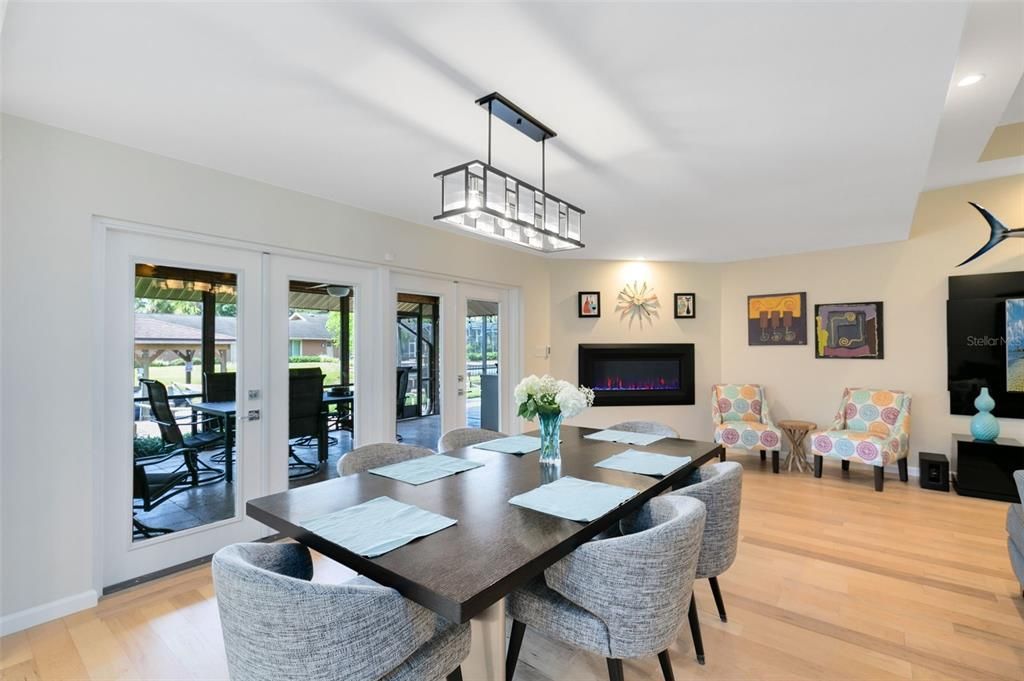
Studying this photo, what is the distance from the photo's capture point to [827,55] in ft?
5.78

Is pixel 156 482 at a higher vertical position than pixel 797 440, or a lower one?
higher

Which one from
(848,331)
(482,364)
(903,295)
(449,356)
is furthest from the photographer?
(848,331)

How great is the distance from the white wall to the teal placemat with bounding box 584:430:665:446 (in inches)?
107

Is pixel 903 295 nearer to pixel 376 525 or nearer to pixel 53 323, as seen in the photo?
pixel 376 525

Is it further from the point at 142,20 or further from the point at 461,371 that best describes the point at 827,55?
the point at 461,371

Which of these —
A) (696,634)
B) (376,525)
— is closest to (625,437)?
(696,634)

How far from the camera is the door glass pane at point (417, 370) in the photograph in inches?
160

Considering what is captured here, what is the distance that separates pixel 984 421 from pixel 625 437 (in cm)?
354

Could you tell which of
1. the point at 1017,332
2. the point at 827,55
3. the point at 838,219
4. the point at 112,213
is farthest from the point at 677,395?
the point at 112,213

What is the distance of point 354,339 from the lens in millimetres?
3711

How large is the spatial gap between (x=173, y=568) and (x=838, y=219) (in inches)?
215

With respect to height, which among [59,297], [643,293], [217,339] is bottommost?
[217,339]

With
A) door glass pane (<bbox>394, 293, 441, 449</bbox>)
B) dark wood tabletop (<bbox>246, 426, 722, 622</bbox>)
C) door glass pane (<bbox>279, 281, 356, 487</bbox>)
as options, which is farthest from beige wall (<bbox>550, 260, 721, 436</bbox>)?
dark wood tabletop (<bbox>246, 426, 722, 622</bbox>)

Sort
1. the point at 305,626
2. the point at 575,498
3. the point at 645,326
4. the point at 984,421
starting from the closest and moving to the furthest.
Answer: the point at 305,626 → the point at 575,498 → the point at 984,421 → the point at 645,326
